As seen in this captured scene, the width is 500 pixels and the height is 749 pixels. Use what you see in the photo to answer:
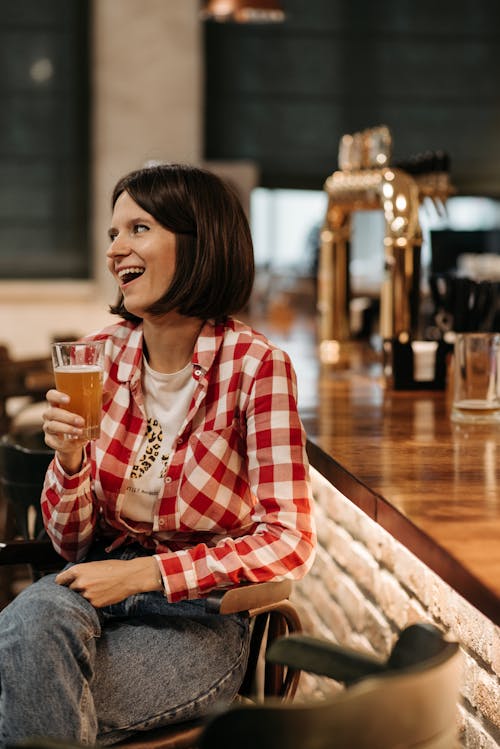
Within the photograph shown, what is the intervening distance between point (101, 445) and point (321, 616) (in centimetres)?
111

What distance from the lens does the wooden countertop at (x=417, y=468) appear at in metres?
1.21

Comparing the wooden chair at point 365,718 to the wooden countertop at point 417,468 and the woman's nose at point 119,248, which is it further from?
the woman's nose at point 119,248

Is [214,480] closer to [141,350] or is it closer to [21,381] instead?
[141,350]

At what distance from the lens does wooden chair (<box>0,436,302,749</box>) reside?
58.7 inches

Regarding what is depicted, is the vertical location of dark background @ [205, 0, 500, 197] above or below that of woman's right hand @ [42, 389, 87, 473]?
above

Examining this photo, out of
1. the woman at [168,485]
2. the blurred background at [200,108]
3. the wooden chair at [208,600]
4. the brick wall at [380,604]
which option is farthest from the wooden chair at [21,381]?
the blurred background at [200,108]

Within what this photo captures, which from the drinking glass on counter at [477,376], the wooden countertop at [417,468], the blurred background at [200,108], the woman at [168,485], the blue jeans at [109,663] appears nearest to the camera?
the wooden countertop at [417,468]

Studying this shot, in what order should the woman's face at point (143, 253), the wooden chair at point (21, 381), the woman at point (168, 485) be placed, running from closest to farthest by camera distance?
the woman at point (168, 485)
the woman's face at point (143, 253)
the wooden chair at point (21, 381)

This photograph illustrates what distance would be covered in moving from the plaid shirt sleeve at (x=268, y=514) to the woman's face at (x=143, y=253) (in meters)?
0.21

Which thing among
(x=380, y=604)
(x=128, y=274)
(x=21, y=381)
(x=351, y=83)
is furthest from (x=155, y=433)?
(x=351, y=83)

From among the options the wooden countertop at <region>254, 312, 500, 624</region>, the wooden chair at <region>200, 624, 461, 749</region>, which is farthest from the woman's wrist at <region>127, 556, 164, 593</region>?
the wooden chair at <region>200, 624, 461, 749</region>

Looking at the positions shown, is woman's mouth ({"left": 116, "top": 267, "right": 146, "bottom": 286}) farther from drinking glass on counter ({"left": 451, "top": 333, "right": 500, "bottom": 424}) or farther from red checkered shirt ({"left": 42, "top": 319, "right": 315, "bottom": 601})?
drinking glass on counter ({"left": 451, "top": 333, "right": 500, "bottom": 424})

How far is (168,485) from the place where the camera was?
1.66 metres

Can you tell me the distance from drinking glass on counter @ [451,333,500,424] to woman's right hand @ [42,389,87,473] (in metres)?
0.85
